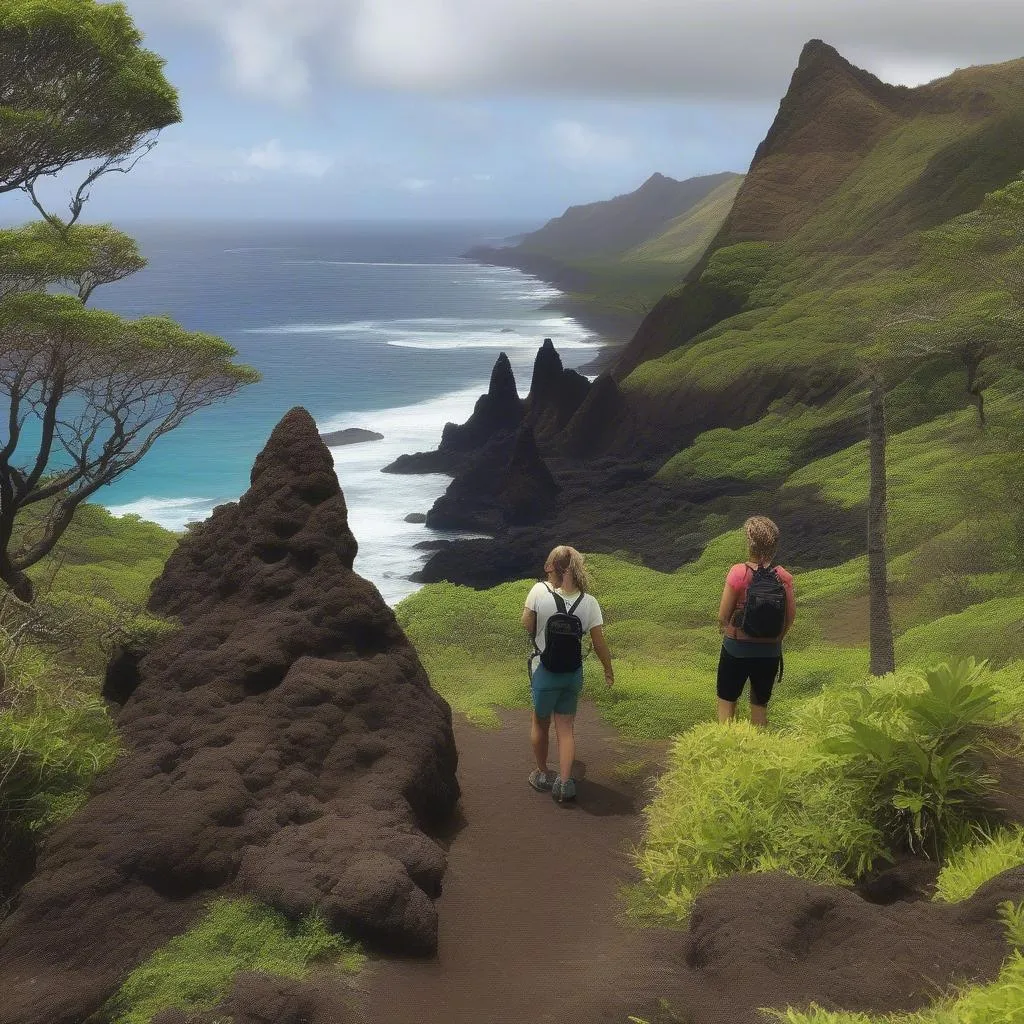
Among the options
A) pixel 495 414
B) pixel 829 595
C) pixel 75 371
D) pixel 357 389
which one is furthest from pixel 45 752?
pixel 357 389

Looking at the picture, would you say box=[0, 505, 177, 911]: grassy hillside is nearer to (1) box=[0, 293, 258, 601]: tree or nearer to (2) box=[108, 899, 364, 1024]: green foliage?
(2) box=[108, 899, 364, 1024]: green foliage

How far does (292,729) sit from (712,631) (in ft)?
44.5

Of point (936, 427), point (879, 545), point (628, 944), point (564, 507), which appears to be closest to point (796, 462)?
point (936, 427)

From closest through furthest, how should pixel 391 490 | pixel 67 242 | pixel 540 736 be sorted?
pixel 540 736
pixel 67 242
pixel 391 490

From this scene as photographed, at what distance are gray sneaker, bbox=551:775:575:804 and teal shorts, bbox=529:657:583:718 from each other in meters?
0.57

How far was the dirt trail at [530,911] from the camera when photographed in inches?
254

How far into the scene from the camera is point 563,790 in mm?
9719

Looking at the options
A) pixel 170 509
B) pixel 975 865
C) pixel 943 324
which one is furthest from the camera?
pixel 170 509

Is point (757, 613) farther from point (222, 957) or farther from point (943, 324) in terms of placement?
point (943, 324)

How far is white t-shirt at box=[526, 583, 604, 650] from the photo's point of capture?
9503mm

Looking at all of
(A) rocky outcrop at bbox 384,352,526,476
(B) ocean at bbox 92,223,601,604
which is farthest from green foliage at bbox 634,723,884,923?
(A) rocky outcrop at bbox 384,352,526,476

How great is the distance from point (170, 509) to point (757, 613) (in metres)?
61.0

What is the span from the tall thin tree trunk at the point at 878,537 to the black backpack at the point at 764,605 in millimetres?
5157

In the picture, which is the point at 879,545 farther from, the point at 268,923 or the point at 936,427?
the point at 936,427
